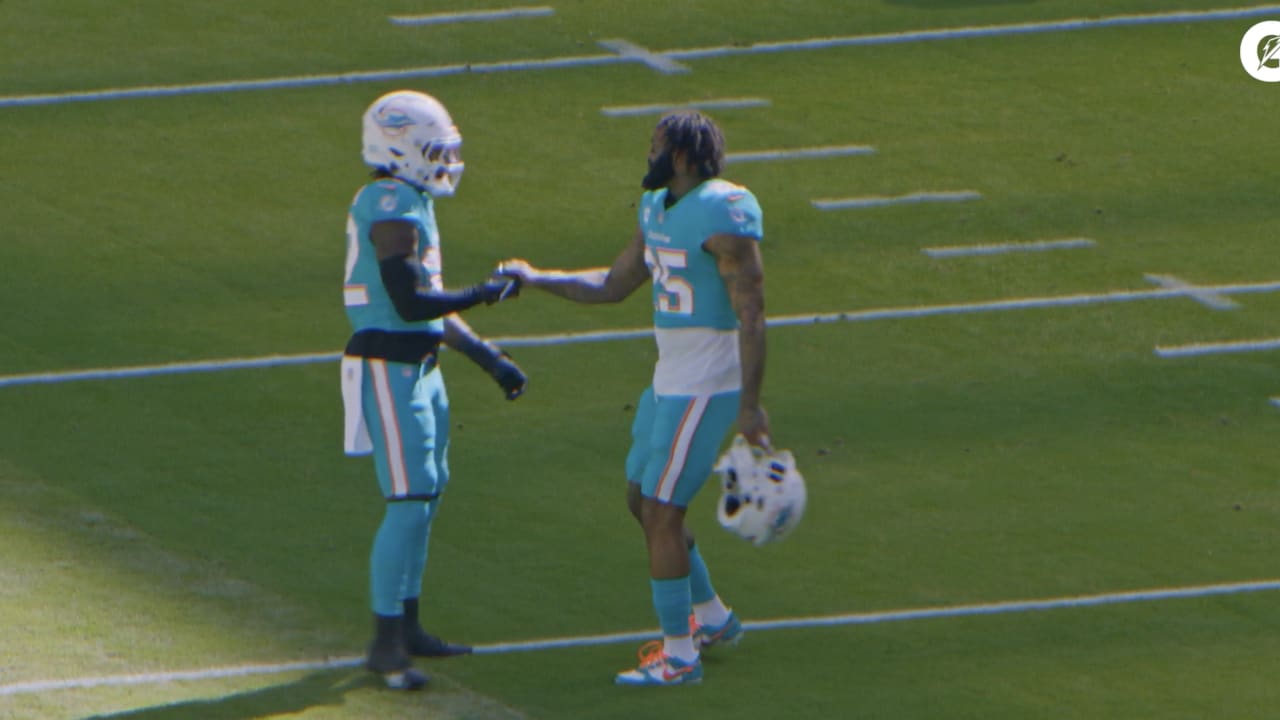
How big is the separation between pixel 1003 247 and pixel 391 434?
7.37 m

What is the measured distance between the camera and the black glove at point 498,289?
932 cm

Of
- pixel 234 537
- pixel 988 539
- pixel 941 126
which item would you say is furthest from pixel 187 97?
pixel 988 539

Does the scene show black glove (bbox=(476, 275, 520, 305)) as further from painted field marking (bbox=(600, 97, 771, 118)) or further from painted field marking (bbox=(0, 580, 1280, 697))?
painted field marking (bbox=(600, 97, 771, 118))

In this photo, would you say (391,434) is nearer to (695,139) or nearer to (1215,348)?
(695,139)

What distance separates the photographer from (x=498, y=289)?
30.8 feet

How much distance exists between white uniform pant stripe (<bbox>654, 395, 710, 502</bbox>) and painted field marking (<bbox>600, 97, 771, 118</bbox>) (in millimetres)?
9465

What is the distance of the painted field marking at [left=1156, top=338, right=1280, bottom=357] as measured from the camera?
13.8 m

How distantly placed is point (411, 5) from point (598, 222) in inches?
235

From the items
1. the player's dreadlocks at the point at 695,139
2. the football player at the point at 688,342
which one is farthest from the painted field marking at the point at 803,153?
the player's dreadlocks at the point at 695,139

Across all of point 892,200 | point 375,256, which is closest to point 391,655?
point 375,256

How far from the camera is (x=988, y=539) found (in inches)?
Result: 435

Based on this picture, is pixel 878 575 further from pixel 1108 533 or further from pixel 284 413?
pixel 284 413

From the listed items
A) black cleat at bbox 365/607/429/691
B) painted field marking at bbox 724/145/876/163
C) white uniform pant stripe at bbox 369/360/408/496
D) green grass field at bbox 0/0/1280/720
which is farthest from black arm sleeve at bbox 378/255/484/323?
painted field marking at bbox 724/145/876/163

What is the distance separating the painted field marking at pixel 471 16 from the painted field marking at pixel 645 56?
1.01 meters
